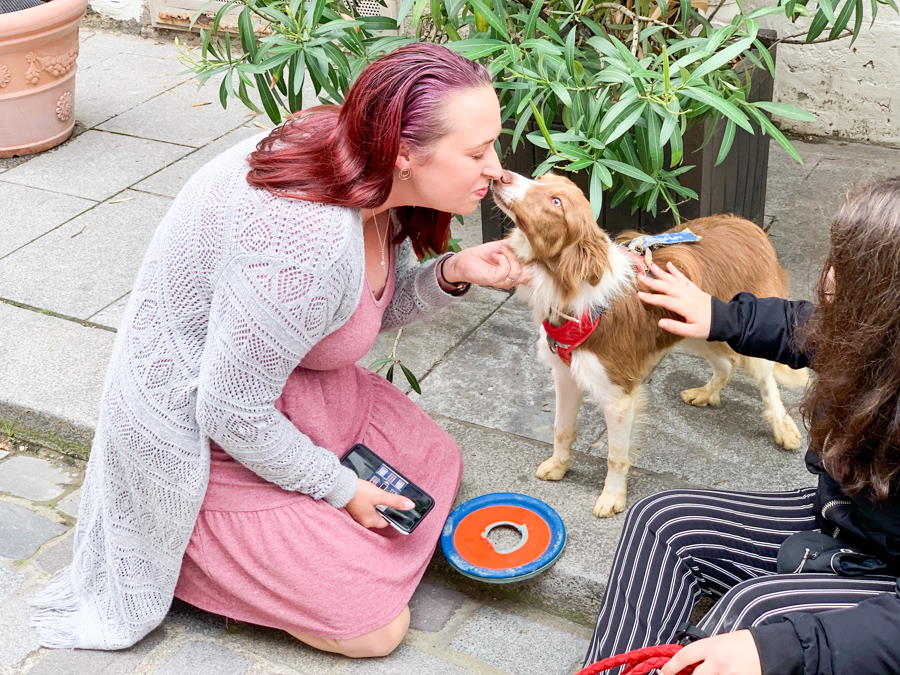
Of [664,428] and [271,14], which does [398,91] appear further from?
[664,428]

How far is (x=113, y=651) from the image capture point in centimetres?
278

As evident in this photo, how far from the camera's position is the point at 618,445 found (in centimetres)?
302

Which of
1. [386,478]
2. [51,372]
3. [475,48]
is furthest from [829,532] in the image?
[51,372]

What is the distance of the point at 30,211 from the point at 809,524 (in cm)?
402

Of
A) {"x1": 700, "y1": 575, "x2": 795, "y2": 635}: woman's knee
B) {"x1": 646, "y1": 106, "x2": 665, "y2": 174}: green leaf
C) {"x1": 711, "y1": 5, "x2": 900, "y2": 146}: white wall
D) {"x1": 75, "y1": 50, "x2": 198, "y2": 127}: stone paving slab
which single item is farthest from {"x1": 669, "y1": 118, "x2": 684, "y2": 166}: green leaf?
{"x1": 75, "y1": 50, "x2": 198, "y2": 127}: stone paving slab

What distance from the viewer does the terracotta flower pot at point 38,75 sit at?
5.28 metres

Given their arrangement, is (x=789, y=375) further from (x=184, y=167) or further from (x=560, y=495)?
(x=184, y=167)

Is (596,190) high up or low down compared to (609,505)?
up

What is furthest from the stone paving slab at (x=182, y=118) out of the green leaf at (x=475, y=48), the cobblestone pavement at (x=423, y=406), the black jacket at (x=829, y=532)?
the black jacket at (x=829, y=532)

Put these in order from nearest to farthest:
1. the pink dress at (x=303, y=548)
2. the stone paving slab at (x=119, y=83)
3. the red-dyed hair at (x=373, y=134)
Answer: the red-dyed hair at (x=373, y=134) → the pink dress at (x=303, y=548) → the stone paving slab at (x=119, y=83)

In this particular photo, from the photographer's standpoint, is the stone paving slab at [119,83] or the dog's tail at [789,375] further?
the stone paving slab at [119,83]

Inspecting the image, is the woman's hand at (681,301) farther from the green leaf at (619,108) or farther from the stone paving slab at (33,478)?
the stone paving slab at (33,478)

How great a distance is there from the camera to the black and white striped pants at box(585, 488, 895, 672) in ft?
7.75

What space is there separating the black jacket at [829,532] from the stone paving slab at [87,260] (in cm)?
273
